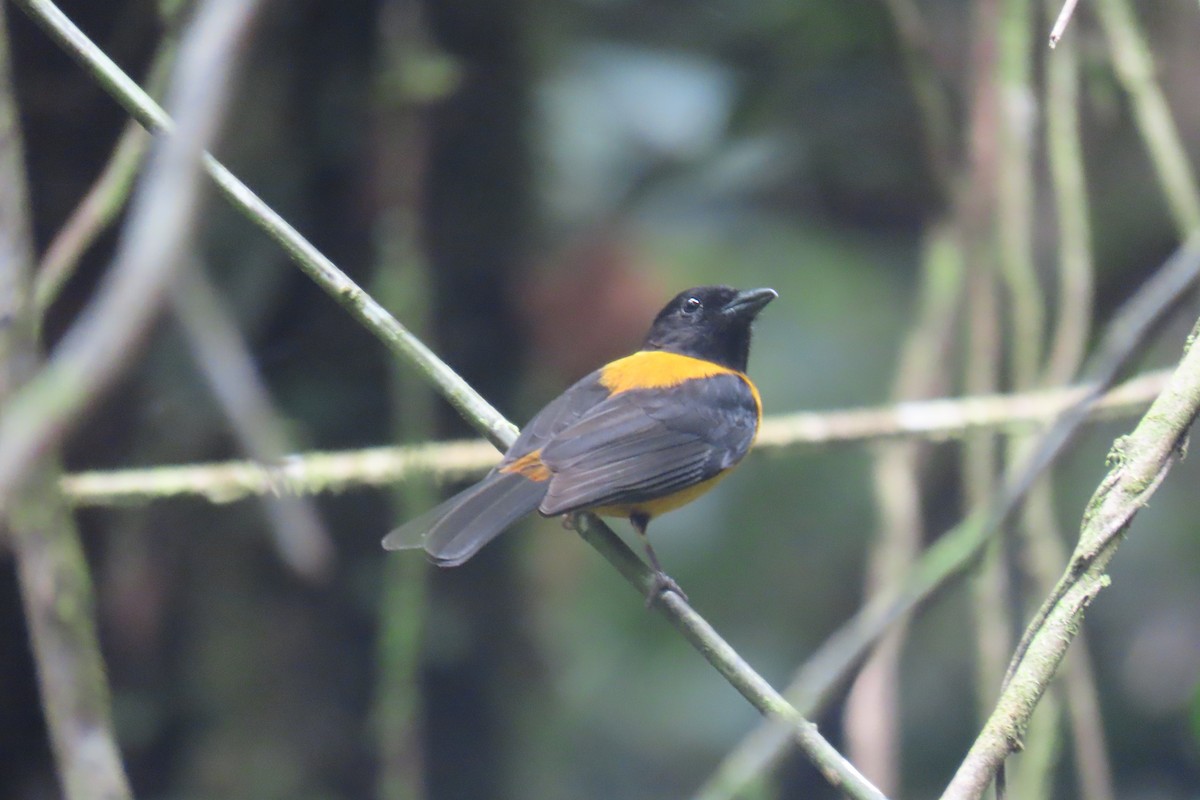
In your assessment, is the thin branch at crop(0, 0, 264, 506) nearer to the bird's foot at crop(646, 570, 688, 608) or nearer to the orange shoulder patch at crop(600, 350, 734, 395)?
the bird's foot at crop(646, 570, 688, 608)

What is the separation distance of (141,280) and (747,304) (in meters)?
3.34

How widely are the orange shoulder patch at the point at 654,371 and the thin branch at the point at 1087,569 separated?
1885 mm

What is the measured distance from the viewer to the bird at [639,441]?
2721 millimetres

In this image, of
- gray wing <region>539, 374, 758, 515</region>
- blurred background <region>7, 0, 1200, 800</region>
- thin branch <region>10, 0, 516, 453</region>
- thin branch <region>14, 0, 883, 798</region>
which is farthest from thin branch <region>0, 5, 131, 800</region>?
blurred background <region>7, 0, 1200, 800</region>

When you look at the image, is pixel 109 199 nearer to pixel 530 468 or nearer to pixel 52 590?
pixel 530 468

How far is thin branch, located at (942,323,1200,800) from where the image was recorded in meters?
1.55


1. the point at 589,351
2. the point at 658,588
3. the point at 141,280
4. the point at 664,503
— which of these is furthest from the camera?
the point at 589,351

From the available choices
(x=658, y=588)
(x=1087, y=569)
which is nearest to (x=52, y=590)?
(x=1087, y=569)

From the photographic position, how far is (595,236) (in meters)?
5.28

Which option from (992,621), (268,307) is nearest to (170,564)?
(268,307)

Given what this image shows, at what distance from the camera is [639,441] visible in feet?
10.7

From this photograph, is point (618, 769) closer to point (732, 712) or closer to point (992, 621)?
point (732, 712)

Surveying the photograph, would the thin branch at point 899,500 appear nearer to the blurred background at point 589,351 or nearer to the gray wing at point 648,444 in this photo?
the blurred background at point 589,351

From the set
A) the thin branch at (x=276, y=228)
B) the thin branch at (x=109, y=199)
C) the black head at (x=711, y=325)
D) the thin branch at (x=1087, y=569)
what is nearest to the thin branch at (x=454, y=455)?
the thin branch at (x=109, y=199)
